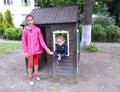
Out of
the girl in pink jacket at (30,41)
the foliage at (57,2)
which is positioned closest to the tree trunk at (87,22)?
the girl in pink jacket at (30,41)

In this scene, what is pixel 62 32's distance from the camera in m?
5.79

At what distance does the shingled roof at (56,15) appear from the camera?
5780 mm

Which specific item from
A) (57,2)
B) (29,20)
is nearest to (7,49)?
(29,20)

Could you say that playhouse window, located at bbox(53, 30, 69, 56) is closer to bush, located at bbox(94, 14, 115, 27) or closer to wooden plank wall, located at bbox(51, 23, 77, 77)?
wooden plank wall, located at bbox(51, 23, 77, 77)

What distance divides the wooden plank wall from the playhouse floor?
0.19 m

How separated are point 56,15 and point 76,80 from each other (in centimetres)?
191

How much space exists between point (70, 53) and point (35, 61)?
0.98 metres

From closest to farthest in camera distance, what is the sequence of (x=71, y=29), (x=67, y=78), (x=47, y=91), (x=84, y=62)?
1. (x=47, y=91)
2. (x=71, y=29)
3. (x=67, y=78)
4. (x=84, y=62)

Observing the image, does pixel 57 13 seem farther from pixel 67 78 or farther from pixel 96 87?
pixel 96 87

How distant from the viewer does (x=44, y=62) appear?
7.28 meters

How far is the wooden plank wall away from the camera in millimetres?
5758

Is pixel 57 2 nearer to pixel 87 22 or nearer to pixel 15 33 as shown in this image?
pixel 15 33

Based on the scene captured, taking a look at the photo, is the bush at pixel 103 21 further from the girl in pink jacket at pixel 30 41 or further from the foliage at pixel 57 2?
the girl in pink jacket at pixel 30 41

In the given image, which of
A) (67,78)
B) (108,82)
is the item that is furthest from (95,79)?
(67,78)
